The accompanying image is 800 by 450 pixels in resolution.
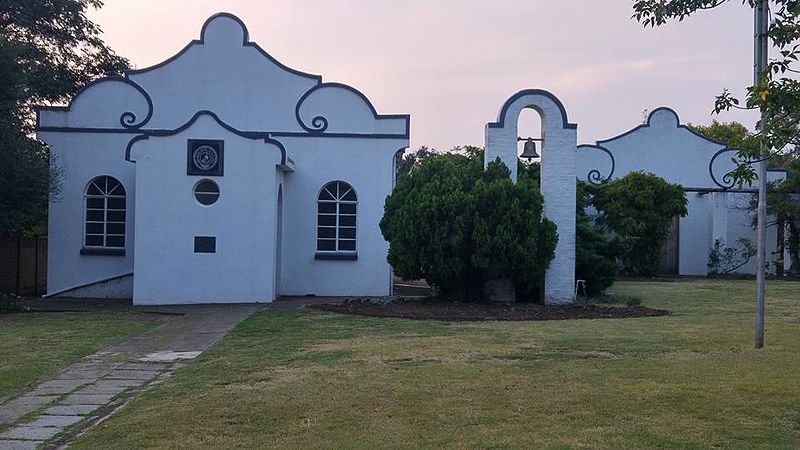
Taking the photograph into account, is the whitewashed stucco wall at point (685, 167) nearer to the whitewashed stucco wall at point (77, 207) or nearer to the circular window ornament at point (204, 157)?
the circular window ornament at point (204, 157)

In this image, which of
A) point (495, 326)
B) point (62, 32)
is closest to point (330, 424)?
point (495, 326)

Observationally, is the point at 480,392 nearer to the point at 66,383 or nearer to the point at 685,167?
the point at 66,383

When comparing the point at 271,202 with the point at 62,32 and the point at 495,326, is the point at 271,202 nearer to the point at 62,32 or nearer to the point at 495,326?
the point at 495,326

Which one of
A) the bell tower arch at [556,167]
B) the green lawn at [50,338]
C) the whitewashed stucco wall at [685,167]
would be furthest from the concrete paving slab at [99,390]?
the whitewashed stucco wall at [685,167]

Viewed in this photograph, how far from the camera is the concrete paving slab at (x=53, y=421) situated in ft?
26.2

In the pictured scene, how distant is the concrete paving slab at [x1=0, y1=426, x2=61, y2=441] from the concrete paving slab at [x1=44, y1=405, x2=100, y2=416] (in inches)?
25.0

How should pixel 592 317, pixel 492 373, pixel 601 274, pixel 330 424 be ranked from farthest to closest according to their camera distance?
pixel 601 274, pixel 592 317, pixel 492 373, pixel 330 424

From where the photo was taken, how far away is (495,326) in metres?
15.2

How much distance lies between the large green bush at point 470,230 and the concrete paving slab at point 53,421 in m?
10.8

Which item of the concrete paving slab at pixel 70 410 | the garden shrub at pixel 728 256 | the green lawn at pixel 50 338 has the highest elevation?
the garden shrub at pixel 728 256

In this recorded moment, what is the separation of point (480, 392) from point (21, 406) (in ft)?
15.2

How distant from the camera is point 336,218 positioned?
24203mm

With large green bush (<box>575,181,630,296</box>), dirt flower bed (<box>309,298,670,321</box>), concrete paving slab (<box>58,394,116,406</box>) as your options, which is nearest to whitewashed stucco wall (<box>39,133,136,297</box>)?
dirt flower bed (<box>309,298,670,321</box>)

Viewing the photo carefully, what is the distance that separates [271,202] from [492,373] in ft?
40.9
